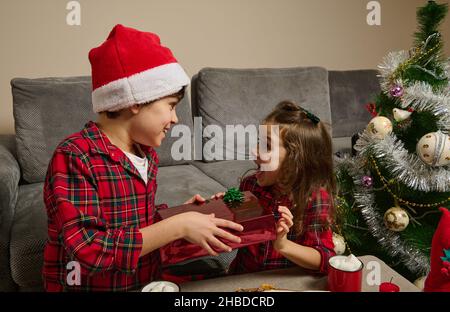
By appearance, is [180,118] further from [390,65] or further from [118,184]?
[118,184]

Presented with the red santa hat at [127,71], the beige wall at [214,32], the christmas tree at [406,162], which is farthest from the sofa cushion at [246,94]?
the red santa hat at [127,71]

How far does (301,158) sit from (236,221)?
340 millimetres

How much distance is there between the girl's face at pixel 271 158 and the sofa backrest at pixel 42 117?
43.7 inches

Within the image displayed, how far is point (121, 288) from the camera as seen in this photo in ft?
3.49

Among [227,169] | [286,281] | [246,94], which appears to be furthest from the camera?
[246,94]

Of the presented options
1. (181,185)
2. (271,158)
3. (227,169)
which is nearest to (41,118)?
(181,185)

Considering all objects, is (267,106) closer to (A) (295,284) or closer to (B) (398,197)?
(B) (398,197)

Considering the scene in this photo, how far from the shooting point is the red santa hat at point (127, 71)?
38.6 inches

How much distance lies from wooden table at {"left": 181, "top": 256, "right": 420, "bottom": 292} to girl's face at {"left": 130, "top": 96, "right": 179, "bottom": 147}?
0.35 metres

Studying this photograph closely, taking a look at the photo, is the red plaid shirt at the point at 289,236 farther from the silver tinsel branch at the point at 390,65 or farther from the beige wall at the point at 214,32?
the beige wall at the point at 214,32

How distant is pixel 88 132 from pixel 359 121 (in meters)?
2.10

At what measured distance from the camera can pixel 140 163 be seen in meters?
1.09
